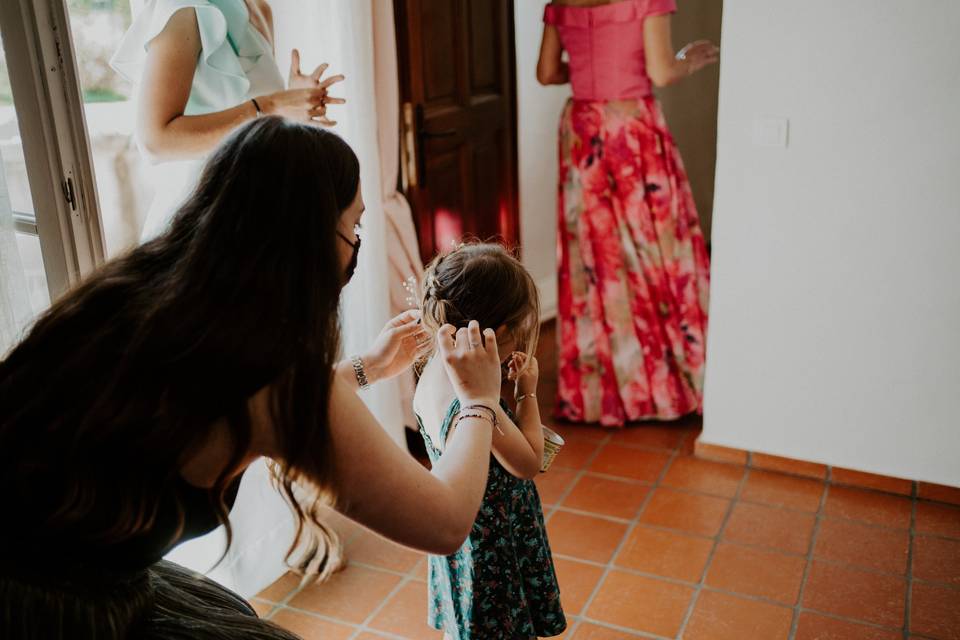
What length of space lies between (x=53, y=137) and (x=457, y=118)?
162cm

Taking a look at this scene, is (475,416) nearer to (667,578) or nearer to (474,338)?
(474,338)

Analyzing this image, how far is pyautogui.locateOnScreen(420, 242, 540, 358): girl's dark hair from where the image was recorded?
1483 mm

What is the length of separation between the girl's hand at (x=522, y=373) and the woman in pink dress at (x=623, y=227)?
1.58 m

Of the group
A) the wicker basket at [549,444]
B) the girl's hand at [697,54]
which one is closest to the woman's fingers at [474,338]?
the wicker basket at [549,444]

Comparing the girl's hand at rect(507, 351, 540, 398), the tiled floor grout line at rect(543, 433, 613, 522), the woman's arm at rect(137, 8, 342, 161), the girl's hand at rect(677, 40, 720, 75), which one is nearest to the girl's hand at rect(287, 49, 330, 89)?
the woman's arm at rect(137, 8, 342, 161)

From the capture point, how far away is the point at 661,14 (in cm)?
285

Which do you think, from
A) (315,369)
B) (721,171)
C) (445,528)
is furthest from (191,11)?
(721,171)

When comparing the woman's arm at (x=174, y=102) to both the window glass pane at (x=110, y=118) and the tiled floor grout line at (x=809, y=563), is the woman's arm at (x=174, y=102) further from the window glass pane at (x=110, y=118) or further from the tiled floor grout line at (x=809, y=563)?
the tiled floor grout line at (x=809, y=563)

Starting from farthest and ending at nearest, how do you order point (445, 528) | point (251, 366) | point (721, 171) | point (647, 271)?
point (647, 271) → point (721, 171) → point (445, 528) → point (251, 366)

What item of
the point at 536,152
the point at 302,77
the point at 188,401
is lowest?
the point at 536,152

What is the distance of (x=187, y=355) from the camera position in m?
0.97

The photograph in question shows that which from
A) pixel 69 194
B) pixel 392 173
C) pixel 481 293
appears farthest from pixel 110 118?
pixel 481 293

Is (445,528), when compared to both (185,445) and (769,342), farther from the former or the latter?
(769,342)

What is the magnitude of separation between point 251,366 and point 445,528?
34 cm
